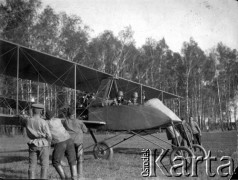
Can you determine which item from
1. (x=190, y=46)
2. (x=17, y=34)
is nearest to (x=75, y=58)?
(x=17, y=34)

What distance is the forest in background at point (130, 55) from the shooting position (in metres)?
18.4

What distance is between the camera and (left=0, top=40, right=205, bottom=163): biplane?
754 cm

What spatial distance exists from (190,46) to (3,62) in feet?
73.2

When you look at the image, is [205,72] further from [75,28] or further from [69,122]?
[69,122]

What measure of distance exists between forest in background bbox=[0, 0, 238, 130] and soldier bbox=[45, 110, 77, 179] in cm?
1189

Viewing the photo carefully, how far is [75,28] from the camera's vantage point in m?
22.5

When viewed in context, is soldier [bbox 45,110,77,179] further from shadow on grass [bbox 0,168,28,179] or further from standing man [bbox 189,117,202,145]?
standing man [bbox 189,117,202,145]

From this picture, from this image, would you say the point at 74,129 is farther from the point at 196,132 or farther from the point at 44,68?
the point at 196,132

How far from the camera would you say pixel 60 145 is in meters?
5.06

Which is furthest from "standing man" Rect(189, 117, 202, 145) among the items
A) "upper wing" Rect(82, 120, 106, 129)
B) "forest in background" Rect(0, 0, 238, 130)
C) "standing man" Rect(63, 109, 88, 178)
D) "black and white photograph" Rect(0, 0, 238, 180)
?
"forest in background" Rect(0, 0, 238, 130)

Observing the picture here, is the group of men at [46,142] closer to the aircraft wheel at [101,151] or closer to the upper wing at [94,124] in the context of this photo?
the upper wing at [94,124]

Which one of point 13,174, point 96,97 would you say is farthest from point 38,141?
point 96,97

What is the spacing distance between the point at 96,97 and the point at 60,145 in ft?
12.7

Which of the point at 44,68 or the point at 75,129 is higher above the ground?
the point at 44,68
